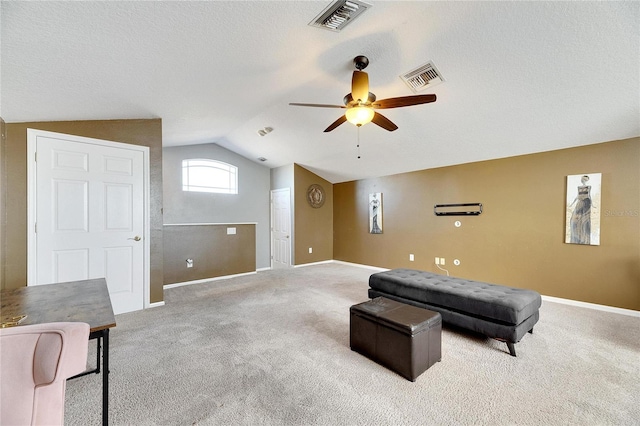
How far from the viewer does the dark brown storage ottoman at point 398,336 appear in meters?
1.92

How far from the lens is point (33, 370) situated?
772mm

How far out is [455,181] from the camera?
15.4 ft

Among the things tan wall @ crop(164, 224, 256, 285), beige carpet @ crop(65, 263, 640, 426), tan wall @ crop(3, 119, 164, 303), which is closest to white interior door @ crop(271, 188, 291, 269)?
tan wall @ crop(164, 224, 256, 285)

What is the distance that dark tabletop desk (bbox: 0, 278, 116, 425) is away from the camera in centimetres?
129

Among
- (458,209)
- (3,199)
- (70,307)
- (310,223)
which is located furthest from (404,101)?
(310,223)

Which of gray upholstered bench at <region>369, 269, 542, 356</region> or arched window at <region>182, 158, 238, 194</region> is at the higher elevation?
arched window at <region>182, 158, 238, 194</region>

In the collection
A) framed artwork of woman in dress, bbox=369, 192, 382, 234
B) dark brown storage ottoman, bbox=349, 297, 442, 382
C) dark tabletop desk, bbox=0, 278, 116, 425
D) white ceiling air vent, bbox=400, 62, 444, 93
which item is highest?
white ceiling air vent, bbox=400, 62, 444, 93

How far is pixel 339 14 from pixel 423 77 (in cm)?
132

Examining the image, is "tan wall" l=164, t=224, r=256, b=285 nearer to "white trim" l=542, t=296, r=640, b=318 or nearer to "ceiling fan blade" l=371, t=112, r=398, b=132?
"ceiling fan blade" l=371, t=112, r=398, b=132

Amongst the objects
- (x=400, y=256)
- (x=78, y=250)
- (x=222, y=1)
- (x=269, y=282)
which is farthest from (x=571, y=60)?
(x=78, y=250)

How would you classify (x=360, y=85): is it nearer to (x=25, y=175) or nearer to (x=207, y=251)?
(x=25, y=175)

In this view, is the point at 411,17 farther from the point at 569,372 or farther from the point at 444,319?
the point at 569,372

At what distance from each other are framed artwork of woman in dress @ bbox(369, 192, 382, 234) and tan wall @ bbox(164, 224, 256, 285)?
272 centimetres

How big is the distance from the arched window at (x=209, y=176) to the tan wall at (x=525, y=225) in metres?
3.42
